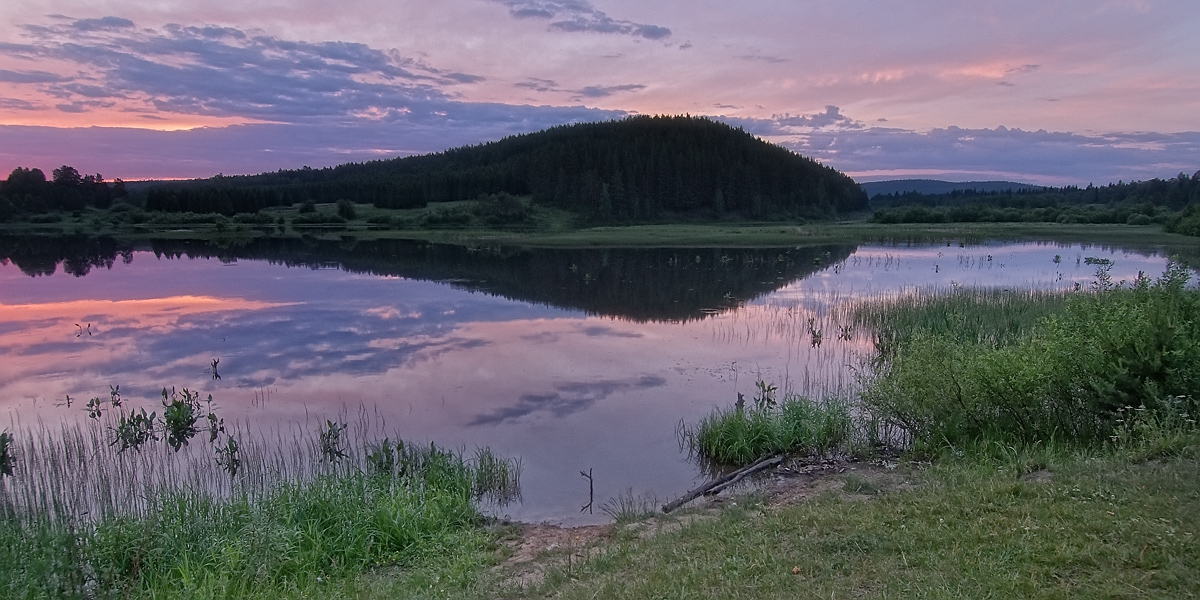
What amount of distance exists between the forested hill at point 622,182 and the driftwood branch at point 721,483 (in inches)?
3896

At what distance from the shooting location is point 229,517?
8.21m

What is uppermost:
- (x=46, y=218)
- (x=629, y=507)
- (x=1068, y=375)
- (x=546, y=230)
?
(x=46, y=218)

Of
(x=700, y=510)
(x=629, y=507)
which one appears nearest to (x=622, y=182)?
(x=629, y=507)

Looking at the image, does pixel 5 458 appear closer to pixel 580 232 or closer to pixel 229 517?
pixel 229 517

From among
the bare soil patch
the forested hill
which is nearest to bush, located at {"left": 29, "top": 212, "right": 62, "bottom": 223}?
the forested hill

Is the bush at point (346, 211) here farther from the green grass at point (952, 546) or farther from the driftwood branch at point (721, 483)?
the green grass at point (952, 546)

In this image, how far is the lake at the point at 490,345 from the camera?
516 inches

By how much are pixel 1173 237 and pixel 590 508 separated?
70.5 meters

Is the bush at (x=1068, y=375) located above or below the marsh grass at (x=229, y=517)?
above

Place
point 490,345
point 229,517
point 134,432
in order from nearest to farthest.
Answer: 1. point 229,517
2. point 134,432
3. point 490,345

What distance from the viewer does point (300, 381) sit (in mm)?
16672

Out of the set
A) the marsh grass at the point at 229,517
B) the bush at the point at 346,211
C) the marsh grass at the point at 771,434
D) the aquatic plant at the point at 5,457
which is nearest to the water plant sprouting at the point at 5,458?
the aquatic plant at the point at 5,457

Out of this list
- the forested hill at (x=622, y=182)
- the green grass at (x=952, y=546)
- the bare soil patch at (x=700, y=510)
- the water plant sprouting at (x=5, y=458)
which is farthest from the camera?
the forested hill at (x=622, y=182)

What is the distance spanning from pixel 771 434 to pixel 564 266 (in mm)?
35011
